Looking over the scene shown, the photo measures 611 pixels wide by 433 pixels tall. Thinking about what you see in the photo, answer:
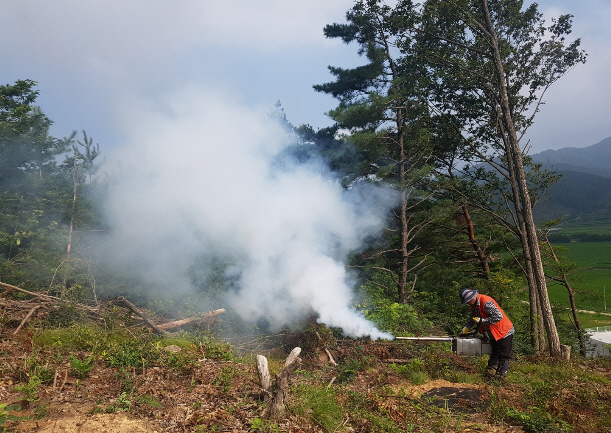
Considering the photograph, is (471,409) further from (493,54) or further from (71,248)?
(71,248)

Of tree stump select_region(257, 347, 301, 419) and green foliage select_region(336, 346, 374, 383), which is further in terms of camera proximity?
green foliage select_region(336, 346, 374, 383)

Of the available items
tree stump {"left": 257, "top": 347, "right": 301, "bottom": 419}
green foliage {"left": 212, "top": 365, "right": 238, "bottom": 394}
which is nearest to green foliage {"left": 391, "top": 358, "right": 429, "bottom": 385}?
tree stump {"left": 257, "top": 347, "right": 301, "bottom": 419}

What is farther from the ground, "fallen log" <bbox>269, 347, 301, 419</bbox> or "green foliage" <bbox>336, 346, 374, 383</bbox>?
"fallen log" <bbox>269, 347, 301, 419</bbox>

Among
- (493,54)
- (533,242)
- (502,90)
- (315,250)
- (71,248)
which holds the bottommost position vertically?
(533,242)

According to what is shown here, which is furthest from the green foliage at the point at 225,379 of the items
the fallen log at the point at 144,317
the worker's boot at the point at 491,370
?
the worker's boot at the point at 491,370

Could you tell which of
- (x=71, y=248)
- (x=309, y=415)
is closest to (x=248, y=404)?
(x=309, y=415)

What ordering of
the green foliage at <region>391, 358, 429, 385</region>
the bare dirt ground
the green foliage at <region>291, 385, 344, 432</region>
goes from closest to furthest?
the bare dirt ground < the green foliage at <region>291, 385, 344, 432</region> < the green foliage at <region>391, 358, 429, 385</region>

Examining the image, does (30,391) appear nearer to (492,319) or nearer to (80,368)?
(80,368)

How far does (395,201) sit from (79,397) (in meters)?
12.5

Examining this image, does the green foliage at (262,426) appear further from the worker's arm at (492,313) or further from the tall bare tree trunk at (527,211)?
the tall bare tree trunk at (527,211)

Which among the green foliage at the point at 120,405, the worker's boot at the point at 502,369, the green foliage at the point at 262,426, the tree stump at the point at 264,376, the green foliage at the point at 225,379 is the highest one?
the green foliage at the point at 120,405

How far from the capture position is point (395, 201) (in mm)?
15023

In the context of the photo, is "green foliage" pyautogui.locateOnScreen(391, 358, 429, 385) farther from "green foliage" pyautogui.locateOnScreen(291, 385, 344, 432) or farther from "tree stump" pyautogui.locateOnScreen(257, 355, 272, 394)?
"tree stump" pyautogui.locateOnScreen(257, 355, 272, 394)

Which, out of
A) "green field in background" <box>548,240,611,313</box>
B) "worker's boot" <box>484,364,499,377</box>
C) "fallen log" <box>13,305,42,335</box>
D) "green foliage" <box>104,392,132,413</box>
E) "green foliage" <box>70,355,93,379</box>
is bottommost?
"green field in background" <box>548,240,611,313</box>
